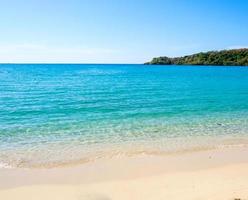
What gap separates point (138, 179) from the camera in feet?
32.2

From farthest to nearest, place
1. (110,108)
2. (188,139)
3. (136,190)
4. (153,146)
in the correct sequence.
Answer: (110,108) < (188,139) < (153,146) < (136,190)

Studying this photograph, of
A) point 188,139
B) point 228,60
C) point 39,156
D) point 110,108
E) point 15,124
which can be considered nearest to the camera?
point 39,156

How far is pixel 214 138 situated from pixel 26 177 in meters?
8.70

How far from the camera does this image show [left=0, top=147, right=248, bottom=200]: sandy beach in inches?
336

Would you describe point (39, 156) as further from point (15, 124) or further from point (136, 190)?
point (15, 124)

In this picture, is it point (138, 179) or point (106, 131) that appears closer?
point (138, 179)

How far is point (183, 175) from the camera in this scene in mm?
10180

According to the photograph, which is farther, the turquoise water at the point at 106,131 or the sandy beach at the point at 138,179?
the turquoise water at the point at 106,131

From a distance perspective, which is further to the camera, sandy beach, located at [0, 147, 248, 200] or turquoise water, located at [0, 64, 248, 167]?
turquoise water, located at [0, 64, 248, 167]

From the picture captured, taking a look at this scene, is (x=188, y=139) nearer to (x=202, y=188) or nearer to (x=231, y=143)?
(x=231, y=143)

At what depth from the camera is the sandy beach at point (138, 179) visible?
336 inches

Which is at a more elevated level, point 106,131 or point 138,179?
point 106,131

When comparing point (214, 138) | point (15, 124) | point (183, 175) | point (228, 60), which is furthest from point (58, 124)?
point (228, 60)

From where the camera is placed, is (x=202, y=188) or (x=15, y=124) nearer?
(x=202, y=188)
